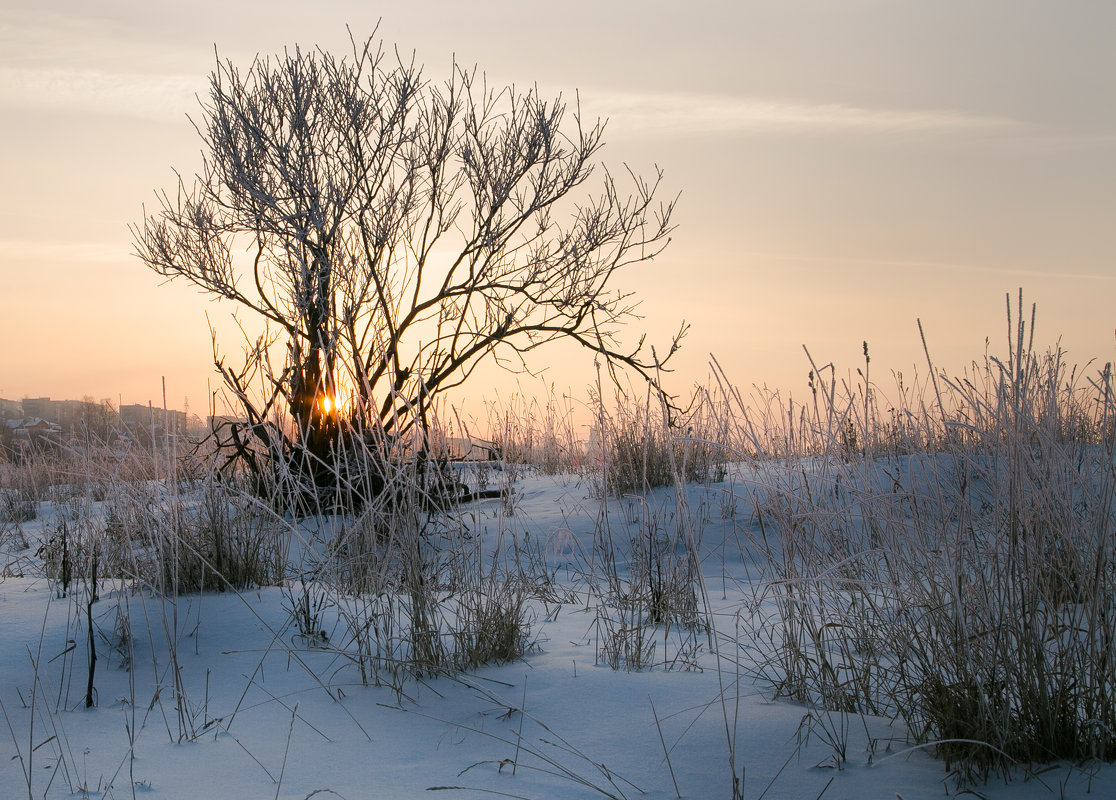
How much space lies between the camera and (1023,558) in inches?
75.0

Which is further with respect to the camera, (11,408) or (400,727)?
(11,408)

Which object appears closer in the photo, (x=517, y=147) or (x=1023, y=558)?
(x=1023, y=558)

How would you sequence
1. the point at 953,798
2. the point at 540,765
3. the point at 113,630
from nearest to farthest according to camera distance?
the point at 953,798
the point at 540,765
the point at 113,630

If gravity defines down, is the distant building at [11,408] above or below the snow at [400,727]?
above

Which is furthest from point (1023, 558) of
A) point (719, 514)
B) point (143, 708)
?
point (719, 514)

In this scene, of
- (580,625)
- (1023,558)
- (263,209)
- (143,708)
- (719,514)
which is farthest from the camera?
(263,209)

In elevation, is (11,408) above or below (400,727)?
above

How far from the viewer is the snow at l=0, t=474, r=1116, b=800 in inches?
76.7

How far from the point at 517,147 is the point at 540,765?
6715 mm

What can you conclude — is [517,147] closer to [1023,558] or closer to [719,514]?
[719,514]

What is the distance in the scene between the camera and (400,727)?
2.34 meters

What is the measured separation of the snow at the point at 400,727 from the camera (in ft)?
6.39

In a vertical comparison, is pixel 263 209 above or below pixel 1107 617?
above

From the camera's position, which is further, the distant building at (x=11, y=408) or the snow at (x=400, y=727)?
the distant building at (x=11, y=408)
